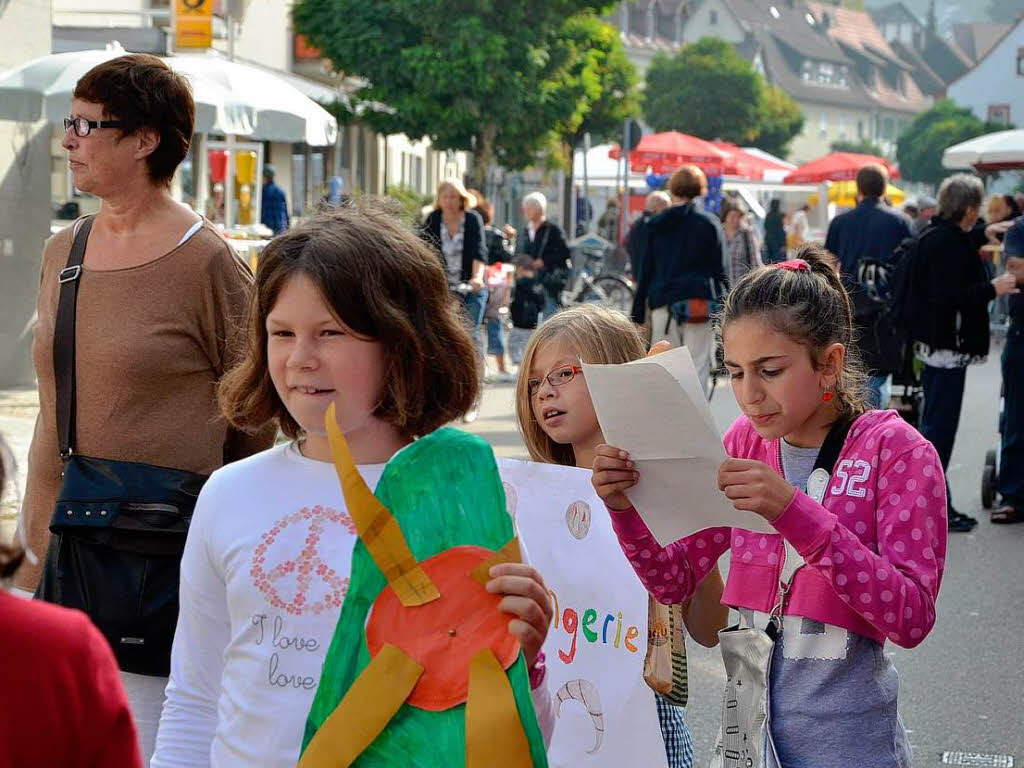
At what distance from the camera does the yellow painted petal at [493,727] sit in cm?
182

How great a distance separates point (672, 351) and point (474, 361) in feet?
1.02

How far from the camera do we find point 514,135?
1158 inches

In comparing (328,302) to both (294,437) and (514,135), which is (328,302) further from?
(514,135)

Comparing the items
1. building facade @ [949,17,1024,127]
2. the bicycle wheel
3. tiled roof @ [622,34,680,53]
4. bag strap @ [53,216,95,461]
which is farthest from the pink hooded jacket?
building facade @ [949,17,1024,127]

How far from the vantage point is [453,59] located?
92.0 ft

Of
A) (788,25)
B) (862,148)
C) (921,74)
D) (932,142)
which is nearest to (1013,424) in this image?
(932,142)

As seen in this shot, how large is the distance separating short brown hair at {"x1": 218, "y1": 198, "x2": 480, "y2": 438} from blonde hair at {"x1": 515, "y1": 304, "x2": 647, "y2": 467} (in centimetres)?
107

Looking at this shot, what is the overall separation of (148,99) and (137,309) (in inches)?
19.5

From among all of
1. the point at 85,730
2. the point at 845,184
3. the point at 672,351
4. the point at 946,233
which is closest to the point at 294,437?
the point at 672,351

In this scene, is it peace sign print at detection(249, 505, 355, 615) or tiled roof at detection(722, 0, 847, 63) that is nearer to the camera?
peace sign print at detection(249, 505, 355, 615)

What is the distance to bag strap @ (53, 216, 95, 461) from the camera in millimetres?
3402

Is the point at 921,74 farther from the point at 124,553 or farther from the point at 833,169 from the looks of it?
the point at 124,553

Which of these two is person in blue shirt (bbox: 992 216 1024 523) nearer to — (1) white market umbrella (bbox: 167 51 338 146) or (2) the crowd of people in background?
(2) the crowd of people in background

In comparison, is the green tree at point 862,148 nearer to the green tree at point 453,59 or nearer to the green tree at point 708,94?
the green tree at point 708,94
